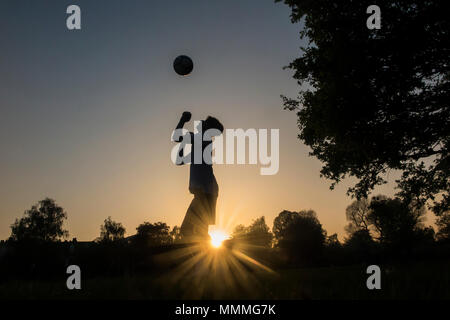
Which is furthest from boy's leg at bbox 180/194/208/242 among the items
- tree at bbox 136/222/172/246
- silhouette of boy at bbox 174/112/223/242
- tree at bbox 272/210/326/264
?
tree at bbox 136/222/172/246

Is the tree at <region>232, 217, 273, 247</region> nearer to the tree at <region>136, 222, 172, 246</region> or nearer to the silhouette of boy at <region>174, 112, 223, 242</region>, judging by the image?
the tree at <region>136, 222, 172, 246</region>

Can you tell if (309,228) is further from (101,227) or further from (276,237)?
(101,227)

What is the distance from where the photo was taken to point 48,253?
3978cm

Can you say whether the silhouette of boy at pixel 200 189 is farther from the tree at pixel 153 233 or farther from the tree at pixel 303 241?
the tree at pixel 153 233

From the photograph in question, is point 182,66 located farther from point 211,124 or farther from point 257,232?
point 257,232

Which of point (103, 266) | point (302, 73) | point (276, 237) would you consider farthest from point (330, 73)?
point (276, 237)

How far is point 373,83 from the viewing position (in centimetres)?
1287

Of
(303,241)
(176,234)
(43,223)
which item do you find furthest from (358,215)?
(43,223)

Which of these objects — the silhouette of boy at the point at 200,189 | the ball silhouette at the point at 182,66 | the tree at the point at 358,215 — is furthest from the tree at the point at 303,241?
the silhouette of boy at the point at 200,189

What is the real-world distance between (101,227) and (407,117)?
96412mm

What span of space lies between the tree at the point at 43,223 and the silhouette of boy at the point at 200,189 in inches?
3109

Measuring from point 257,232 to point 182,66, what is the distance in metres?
83.7

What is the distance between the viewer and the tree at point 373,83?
40.3 ft

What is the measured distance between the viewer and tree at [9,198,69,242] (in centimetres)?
7481
